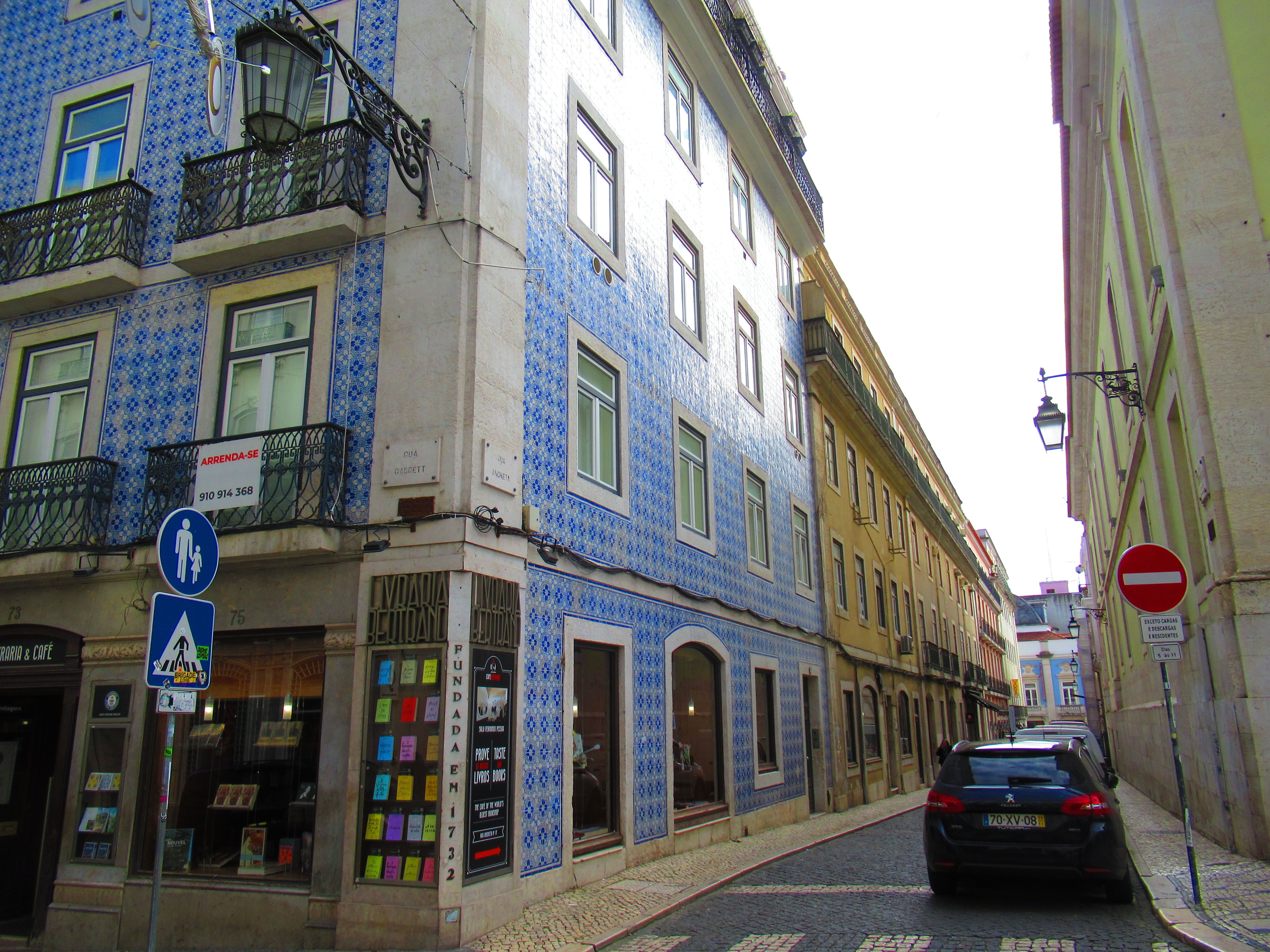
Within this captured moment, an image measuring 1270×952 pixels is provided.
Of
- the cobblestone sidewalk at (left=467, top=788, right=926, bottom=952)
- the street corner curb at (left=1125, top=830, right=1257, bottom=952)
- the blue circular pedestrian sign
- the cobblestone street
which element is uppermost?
the blue circular pedestrian sign

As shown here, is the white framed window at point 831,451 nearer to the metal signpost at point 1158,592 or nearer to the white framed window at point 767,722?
the white framed window at point 767,722

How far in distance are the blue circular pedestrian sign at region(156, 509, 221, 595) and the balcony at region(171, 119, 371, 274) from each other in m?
4.13

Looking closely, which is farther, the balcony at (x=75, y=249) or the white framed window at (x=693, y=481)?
the white framed window at (x=693, y=481)

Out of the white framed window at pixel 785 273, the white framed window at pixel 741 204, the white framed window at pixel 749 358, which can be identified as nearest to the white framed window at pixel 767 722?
the white framed window at pixel 749 358

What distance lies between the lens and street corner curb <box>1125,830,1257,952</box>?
6027 millimetres

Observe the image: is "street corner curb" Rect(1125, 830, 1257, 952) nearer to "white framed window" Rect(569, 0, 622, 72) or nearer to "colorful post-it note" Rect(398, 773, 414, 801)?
"colorful post-it note" Rect(398, 773, 414, 801)

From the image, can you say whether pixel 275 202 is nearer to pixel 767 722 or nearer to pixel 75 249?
pixel 75 249

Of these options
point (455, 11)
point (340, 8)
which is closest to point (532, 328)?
point (455, 11)

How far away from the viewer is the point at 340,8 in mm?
10164

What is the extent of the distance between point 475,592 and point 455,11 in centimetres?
590

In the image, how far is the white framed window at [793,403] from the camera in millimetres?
20281

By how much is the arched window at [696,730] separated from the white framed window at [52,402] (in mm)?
7660

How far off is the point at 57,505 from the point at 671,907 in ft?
24.5

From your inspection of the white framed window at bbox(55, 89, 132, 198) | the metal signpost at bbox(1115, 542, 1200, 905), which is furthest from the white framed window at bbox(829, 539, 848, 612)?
the white framed window at bbox(55, 89, 132, 198)
